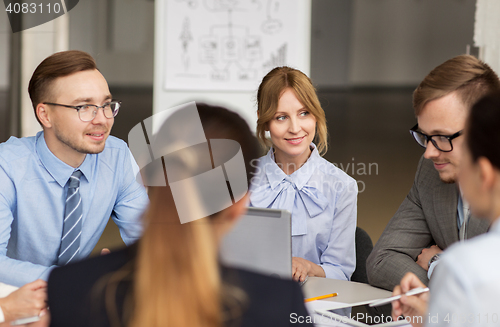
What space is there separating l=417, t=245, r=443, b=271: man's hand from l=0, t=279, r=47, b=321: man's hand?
1313 millimetres

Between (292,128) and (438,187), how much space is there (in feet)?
2.41

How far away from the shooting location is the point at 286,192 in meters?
2.27

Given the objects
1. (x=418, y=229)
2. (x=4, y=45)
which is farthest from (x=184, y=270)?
(x=4, y=45)

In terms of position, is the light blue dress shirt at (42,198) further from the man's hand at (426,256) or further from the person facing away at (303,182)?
the man's hand at (426,256)

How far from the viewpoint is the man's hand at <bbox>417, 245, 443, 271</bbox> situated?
175 centimetres

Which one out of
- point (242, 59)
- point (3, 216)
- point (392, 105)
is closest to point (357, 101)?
point (392, 105)

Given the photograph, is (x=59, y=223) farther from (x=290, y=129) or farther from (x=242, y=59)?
(x=242, y=59)

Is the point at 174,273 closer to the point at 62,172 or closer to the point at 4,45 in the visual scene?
the point at 62,172

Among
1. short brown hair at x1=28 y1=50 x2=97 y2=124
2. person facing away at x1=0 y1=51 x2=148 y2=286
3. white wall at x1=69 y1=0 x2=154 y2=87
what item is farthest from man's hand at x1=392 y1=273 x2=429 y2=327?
white wall at x1=69 y1=0 x2=154 y2=87

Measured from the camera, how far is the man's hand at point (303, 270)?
176 centimetres

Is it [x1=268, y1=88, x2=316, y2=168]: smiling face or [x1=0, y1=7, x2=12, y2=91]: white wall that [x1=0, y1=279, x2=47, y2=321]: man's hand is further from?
[x1=0, y1=7, x2=12, y2=91]: white wall

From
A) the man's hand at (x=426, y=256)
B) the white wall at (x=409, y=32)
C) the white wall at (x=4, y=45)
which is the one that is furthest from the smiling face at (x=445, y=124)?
the white wall at (x=4, y=45)

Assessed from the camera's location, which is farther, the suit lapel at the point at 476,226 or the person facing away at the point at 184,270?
the suit lapel at the point at 476,226

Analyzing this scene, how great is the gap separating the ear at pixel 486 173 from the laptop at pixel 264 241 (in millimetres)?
681
